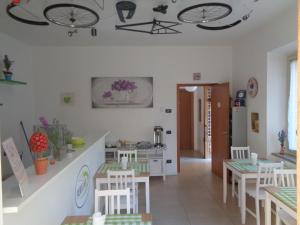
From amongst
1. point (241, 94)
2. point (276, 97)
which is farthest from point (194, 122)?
point (276, 97)

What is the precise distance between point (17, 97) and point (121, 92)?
2039 mm

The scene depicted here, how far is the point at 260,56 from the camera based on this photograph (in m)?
4.41

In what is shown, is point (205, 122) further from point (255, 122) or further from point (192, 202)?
point (192, 202)

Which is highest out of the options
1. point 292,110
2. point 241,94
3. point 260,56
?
point 260,56

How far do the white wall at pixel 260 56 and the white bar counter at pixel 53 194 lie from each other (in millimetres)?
2914

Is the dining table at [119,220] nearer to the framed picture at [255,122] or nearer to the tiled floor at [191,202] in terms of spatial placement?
the tiled floor at [191,202]

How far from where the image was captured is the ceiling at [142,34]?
332 centimetres

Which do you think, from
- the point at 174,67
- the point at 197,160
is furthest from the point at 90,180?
the point at 197,160

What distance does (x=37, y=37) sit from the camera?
483 cm

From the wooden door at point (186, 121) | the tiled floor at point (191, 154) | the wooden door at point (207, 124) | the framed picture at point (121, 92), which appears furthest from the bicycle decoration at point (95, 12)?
the wooden door at point (186, 121)

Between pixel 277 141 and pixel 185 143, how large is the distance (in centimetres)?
504

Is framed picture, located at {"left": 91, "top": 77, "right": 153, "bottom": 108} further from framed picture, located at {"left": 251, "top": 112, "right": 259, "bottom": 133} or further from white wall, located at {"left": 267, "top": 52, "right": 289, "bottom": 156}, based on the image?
white wall, located at {"left": 267, "top": 52, "right": 289, "bottom": 156}

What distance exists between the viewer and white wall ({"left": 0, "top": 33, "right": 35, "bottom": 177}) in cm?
444

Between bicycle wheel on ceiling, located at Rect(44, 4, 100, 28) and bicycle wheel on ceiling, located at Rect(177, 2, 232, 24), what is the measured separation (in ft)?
3.29
